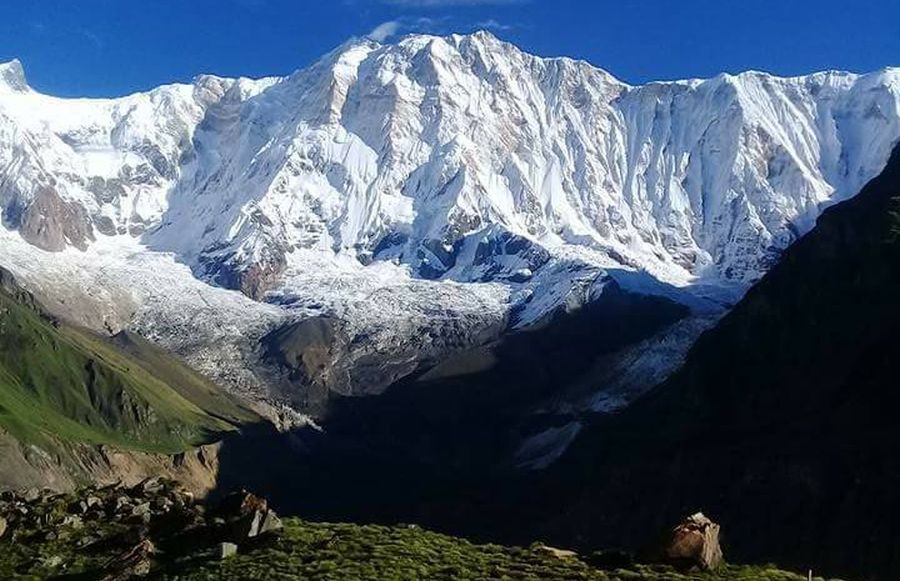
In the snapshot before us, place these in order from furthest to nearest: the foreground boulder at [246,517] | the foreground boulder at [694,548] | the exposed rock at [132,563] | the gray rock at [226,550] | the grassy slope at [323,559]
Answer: the foreground boulder at [246,517] < the gray rock at [226,550] < the exposed rock at [132,563] < the foreground boulder at [694,548] < the grassy slope at [323,559]

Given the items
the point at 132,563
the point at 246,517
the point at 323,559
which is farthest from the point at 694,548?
the point at 132,563

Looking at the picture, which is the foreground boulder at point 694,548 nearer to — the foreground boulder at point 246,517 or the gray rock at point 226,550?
the foreground boulder at point 246,517

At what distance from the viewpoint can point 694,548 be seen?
44.0m

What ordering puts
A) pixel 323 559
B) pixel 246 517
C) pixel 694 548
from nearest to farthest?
1. pixel 694 548
2. pixel 323 559
3. pixel 246 517

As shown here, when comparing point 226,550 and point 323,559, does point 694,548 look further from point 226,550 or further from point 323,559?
point 226,550

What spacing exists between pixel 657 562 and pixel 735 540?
437 feet

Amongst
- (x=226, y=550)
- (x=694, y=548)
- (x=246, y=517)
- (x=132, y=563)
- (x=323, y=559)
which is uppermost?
(x=246, y=517)

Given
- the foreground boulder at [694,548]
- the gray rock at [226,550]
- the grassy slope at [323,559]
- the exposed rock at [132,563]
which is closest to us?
the grassy slope at [323,559]

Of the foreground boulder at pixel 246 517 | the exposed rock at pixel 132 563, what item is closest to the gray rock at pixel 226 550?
the foreground boulder at pixel 246 517

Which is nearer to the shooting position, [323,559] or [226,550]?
[323,559]

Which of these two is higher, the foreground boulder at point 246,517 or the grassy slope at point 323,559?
the foreground boulder at point 246,517

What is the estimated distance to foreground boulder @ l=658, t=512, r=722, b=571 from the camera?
43.8 meters

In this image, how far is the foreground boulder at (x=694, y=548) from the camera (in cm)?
4381

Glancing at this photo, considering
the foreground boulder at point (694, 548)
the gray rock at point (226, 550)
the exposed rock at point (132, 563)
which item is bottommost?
the exposed rock at point (132, 563)
